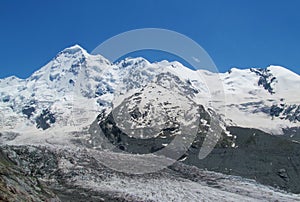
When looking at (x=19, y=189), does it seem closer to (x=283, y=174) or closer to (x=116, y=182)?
(x=116, y=182)

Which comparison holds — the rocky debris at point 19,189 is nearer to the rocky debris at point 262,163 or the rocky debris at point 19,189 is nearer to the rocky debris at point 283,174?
the rocky debris at point 262,163

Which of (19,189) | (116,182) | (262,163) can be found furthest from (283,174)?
(19,189)

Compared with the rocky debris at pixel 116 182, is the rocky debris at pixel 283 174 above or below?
above

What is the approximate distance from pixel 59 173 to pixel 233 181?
1995cm

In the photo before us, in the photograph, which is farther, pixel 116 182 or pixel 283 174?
pixel 283 174

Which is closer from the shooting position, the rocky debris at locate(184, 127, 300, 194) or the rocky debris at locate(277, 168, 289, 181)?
the rocky debris at locate(184, 127, 300, 194)

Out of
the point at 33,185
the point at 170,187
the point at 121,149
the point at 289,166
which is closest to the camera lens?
the point at 33,185

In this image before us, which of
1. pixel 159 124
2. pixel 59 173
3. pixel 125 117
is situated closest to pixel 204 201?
pixel 59 173

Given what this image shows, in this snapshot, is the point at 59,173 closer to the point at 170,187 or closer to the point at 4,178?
the point at 170,187

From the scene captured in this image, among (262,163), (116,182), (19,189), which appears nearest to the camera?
(19,189)

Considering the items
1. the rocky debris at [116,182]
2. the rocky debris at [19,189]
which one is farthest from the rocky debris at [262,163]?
the rocky debris at [19,189]

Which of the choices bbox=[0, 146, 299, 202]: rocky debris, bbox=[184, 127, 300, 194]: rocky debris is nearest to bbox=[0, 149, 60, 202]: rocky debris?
→ bbox=[0, 146, 299, 202]: rocky debris

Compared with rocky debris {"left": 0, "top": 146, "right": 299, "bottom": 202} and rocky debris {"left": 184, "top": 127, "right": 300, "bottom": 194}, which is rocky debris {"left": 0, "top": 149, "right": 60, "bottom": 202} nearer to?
rocky debris {"left": 0, "top": 146, "right": 299, "bottom": 202}

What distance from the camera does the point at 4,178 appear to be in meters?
26.5
